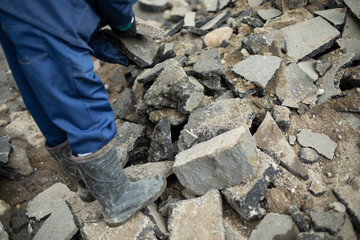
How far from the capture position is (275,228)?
2.08 metres

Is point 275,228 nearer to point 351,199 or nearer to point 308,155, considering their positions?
point 351,199

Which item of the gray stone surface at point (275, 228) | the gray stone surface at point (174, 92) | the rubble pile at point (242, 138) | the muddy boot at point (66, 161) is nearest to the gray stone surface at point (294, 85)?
the rubble pile at point (242, 138)

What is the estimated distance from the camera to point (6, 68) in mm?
5078

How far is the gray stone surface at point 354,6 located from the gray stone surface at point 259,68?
1.06 meters

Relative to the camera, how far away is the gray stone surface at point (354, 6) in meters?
3.19

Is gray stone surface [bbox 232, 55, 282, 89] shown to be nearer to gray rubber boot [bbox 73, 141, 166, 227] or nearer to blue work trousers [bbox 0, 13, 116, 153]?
gray rubber boot [bbox 73, 141, 166, 227]

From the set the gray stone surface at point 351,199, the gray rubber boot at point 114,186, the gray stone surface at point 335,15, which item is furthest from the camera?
the gray stone surface at point 335,15

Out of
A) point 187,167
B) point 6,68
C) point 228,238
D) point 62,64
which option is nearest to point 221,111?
point 187,167

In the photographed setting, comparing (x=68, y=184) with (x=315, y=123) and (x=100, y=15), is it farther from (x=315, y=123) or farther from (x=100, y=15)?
(x=315, y=123)

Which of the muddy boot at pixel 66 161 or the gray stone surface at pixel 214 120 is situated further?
the gray stone surface at pixel 214 120

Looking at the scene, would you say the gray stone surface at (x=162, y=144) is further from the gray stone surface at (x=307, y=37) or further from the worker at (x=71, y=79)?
the gray stone surface at (x=307, y=37)

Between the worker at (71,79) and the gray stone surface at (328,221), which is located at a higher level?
the worker at (71,79)

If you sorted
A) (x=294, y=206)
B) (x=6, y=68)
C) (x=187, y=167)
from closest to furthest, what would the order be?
1. (x=294, y=206)
2. (x=187, y=167)
3. (x=6, y=68)

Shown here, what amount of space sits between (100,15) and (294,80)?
206cm
